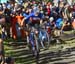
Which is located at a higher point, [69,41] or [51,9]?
[51,9]

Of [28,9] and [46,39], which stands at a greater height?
[28,9]

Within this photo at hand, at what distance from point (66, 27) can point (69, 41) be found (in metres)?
3.28

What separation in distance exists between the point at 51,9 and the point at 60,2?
224cm

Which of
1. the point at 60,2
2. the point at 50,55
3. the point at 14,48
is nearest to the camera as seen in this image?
the point at 50,55

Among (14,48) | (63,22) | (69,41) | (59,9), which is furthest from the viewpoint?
(59,9)

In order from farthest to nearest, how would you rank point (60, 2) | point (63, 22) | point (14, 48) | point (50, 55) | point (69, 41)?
point (60, 2), point (63, 22), point (69, 41), point (14, 48), point (50, 55)

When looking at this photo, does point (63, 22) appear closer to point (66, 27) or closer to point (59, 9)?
point (66, 27)

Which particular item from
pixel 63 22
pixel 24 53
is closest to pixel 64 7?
pixel 63 22

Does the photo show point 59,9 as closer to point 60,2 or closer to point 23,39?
point 60,2

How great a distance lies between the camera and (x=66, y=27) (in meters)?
21.6

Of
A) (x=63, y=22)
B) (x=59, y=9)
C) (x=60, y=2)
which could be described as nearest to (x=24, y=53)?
(x=63, y=22)

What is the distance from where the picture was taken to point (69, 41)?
1841 centimetres

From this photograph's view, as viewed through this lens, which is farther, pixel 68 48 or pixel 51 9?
pixel 51 9

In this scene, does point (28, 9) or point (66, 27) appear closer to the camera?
point (28, 9)
